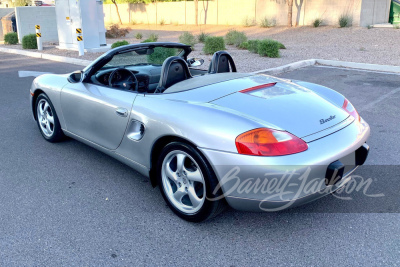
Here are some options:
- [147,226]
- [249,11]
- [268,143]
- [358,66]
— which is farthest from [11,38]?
[268,143]

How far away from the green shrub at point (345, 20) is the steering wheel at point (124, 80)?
22303mm

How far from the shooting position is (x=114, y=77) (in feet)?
14.7

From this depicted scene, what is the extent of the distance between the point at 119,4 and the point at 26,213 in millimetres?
42089

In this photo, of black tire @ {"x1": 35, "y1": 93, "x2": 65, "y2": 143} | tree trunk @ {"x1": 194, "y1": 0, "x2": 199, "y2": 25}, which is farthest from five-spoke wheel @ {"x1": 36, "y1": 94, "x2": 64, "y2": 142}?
tree trunk @ {"x1": 194, "y1": 0, "x2": 199, "y2": 25}

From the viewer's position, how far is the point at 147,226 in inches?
131

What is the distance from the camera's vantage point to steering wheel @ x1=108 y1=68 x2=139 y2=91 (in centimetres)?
442

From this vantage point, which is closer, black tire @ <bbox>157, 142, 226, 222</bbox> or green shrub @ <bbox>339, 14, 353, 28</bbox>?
black tire @ <bbox>157, 142, 226, 222</bbox>

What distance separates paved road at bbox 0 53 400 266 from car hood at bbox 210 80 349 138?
0.83 m

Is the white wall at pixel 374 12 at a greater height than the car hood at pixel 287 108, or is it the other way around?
the white wall at pixel 374 12

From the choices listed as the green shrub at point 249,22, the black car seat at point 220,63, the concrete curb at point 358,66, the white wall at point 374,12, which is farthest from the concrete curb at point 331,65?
the green shrub at point 249,22

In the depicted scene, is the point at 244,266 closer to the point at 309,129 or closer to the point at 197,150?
the point at 197,150

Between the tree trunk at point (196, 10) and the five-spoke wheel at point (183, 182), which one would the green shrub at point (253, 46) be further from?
the tree trunk at point (196, 10)

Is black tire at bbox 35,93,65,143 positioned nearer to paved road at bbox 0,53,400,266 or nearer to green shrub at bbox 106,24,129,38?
paved road at bbox 0,53,400,266

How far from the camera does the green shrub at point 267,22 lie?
91.1 ft
